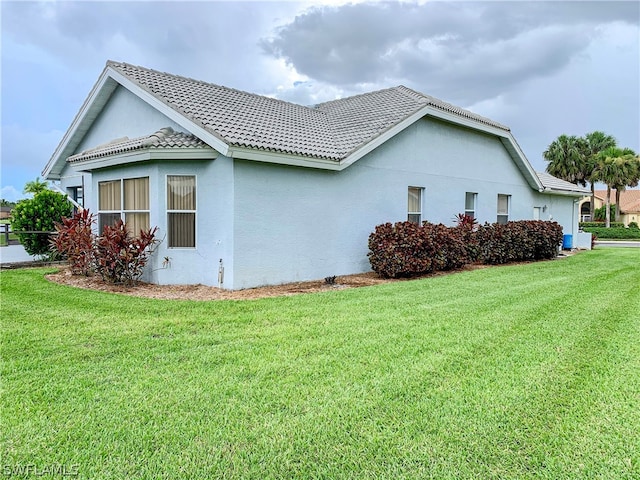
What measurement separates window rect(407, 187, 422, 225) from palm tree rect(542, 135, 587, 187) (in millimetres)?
41261

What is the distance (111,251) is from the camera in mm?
9203

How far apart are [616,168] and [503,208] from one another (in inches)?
1399

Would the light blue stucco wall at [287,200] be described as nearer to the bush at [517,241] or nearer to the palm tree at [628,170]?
the bush at [517,241]

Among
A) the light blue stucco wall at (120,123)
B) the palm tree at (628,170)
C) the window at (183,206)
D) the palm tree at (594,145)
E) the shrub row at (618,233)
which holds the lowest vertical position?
the shrub row at (618,233)

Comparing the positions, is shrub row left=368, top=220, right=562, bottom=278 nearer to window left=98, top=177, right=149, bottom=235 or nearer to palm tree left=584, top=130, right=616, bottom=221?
window left=98, top=177, right=149, bottom=235

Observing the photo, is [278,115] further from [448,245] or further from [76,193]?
[76,193]

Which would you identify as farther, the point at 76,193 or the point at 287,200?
the point at 76,193

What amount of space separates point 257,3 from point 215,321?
985 centimetres

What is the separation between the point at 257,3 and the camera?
12180 mm

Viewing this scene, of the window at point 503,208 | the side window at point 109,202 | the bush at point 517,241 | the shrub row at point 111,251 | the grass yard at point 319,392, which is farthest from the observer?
the window at point 503,208

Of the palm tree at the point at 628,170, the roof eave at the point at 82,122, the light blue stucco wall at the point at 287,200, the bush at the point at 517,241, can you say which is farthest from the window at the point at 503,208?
the palm tree at the point at 628,170

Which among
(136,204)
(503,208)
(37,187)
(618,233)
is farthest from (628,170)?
(37,187)

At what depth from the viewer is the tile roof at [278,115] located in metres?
9.77

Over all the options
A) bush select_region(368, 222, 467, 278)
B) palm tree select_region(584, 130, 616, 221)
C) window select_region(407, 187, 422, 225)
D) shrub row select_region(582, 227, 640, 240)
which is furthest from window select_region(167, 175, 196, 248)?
palm tree select_region(584, 130, 616, 221)
